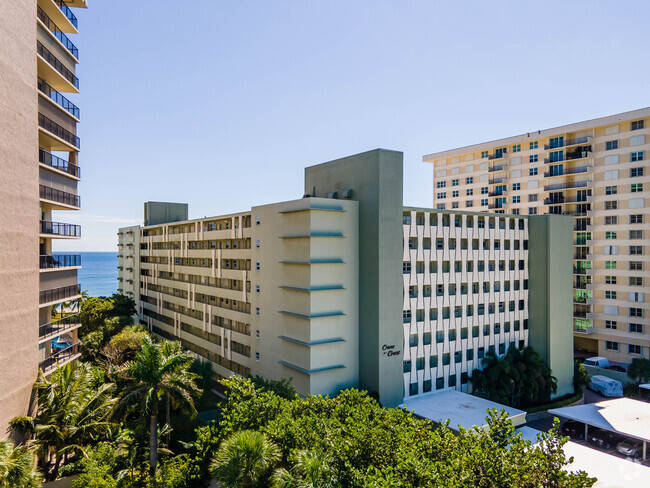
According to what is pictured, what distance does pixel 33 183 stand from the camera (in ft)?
93.1

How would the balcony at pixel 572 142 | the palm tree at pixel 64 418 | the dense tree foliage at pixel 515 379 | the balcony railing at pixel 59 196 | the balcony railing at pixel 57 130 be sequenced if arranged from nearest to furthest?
the palm tree at pixel 64 418
the balcony railing at pixel 57 130
the balcony railing at pixel 59 196
the dense tree foliage at pixel 515 379
the balcony at pixel 572 142

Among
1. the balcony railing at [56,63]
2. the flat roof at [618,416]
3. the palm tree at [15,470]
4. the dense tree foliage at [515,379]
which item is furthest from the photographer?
the dense tree foliage at [515,379]

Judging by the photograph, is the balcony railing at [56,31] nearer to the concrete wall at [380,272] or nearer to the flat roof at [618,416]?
the concrete wall at [380,272]

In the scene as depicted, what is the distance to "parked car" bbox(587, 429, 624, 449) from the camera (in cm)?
3541

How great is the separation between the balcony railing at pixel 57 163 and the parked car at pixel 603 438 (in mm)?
49667

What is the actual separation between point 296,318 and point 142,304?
44543mm

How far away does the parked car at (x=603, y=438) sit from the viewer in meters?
35.4

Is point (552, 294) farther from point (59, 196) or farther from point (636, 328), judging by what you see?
point (59, 196)

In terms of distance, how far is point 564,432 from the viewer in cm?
3806

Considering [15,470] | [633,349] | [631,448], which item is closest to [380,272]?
[631,448]

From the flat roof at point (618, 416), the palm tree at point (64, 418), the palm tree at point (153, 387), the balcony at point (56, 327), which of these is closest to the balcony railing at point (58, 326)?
the balcony at point (56, 327)

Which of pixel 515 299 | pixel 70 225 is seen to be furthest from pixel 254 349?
pixel 515 299

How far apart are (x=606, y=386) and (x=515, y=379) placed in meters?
16.6

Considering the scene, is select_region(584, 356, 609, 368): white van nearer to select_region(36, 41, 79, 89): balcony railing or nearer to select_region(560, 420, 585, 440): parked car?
select_region(560, 420, 585, 440): parked car
